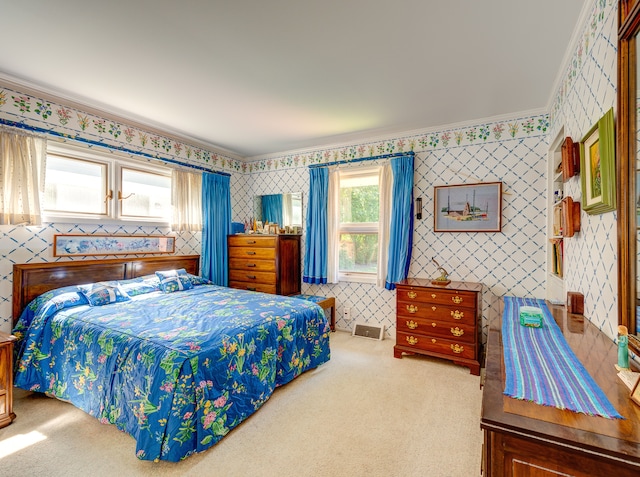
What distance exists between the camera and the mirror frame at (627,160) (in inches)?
45.8

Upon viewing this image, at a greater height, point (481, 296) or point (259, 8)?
point (259, 8)

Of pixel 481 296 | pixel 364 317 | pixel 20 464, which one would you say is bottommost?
pixel 20 464

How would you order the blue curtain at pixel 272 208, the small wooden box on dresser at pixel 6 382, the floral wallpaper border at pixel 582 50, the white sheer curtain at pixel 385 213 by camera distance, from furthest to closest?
the blue curtain at pixel 272 208 → the white sheer curtain at pixel 385 213 → the small wooden box on dresser at pixel 6 382 → the floral wallpaper border at pixel 582 50

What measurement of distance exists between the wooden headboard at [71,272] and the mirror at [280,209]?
1507 mm

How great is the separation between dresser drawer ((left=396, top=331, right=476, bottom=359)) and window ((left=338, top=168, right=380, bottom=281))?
0.99 meters

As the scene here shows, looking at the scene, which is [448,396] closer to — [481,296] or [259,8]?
[481,296]

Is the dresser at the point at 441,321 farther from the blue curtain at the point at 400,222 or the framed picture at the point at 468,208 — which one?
the framed picture at the point at 468,208

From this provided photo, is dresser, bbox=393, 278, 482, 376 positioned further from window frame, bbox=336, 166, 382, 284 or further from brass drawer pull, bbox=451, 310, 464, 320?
window frame, bbox=336, 166, 382, 284

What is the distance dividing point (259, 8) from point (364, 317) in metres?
3.46

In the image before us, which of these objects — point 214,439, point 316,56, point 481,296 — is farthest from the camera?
point 481,296

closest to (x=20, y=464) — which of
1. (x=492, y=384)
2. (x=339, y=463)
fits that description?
(x=339, y=463)

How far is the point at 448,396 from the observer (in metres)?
2.55

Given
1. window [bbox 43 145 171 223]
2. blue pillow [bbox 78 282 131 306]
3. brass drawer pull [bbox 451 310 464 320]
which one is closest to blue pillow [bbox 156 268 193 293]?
blue pillow [bbox 78 282 131 306]

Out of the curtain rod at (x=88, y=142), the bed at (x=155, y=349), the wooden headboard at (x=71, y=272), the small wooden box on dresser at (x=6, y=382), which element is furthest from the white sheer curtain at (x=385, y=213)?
the small wooden box on dresser at (x=6, y=382)
